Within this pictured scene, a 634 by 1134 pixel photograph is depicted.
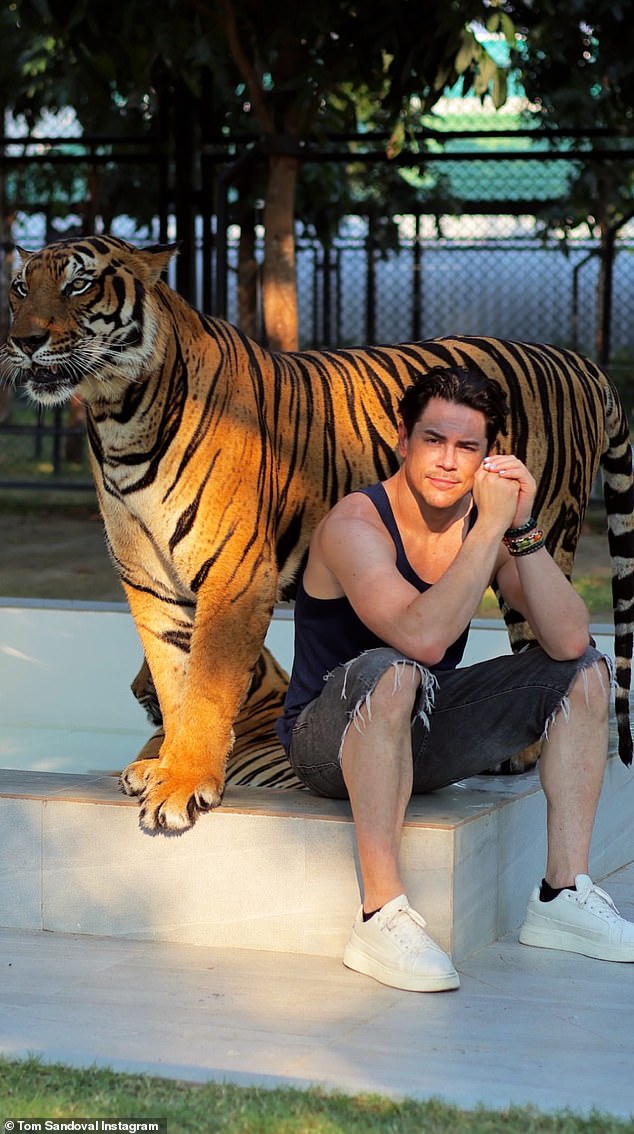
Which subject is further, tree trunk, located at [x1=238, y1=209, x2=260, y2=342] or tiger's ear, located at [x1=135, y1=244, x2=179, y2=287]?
tree trunk, located at [x1=238, y1=209, x2=260, y2=342]

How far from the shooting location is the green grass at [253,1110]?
2.22 metres

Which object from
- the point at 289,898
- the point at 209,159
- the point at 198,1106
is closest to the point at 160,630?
the point at 289,898

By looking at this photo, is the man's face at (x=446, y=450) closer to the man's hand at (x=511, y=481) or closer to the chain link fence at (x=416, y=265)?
the man's hand at (x=511, y=481)

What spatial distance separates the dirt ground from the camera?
8.11m

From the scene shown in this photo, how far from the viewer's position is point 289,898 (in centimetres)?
315

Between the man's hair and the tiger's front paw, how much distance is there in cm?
82

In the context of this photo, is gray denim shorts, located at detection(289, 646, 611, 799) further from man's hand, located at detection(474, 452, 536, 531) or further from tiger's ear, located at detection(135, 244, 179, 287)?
tiger's ear, located at detection(135, 244, 179, 287)

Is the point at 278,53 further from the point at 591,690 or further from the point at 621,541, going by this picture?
the point at 591,690

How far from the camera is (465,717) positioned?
10.5 ft

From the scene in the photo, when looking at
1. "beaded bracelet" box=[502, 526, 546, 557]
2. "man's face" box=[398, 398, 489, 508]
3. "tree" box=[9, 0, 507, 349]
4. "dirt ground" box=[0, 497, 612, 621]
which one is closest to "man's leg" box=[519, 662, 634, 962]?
"beaded bracelet" box=[502, 526, 546, 557]

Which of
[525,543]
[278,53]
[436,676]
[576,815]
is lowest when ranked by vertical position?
[576,815]

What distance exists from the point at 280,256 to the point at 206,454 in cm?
490

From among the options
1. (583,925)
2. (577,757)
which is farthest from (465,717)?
(583,925)

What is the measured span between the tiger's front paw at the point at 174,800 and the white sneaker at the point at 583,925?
683 mm
